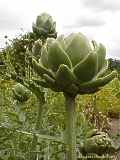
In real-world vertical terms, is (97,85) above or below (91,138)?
above

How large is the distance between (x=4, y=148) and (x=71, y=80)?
44.9 inches

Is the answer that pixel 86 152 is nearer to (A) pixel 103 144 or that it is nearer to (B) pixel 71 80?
(A) pixel 103 144

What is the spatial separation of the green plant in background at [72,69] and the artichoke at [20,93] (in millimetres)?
1452

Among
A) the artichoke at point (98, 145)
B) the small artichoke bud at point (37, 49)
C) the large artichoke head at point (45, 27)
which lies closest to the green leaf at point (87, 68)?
the artichoke at point (98, 145)

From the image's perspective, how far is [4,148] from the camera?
2.17 metres

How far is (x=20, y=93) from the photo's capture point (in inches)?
103

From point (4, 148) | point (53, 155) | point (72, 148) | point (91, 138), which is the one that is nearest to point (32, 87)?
point (91, 138)

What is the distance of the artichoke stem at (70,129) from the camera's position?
105cm

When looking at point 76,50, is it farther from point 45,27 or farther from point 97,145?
point 45,27

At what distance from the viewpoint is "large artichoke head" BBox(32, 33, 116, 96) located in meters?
1.09

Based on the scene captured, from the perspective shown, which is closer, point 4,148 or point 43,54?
point 43,54

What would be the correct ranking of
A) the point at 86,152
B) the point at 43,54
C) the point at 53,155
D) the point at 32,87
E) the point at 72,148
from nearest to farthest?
the point at 72,148, the point at 43,54, the point at 86,152, the point at 32,87, the point at 53,155

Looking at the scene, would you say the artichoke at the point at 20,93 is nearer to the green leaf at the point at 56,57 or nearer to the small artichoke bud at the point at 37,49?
the small artichoke bud at the point at 37,49

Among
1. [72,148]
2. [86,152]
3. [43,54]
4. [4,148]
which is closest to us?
[72,148]
